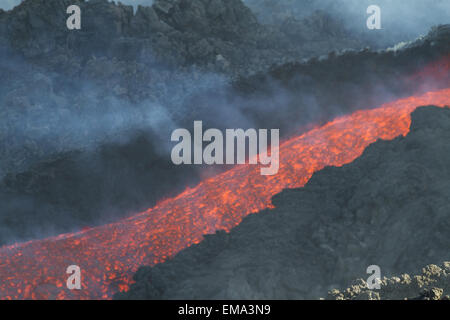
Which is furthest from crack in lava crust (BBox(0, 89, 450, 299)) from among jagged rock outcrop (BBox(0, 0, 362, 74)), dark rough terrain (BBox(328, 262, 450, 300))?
jagged rock outcrop (BBox(0, 0, 362, 74))

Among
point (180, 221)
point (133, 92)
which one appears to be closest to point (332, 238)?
point (180, 221)

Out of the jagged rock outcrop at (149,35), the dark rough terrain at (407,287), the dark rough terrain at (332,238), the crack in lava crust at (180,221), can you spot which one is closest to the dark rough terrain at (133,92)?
the jagged rock outcrop at (149,35)

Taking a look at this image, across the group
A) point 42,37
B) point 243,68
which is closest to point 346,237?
point 243,68

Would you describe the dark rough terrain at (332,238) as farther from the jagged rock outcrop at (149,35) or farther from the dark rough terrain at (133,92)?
the jagged rock outcrop at (149,35)

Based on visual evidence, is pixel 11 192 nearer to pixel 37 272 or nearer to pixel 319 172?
pixel 37 272

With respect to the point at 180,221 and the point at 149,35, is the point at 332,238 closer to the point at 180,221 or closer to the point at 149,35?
the point at 180,221

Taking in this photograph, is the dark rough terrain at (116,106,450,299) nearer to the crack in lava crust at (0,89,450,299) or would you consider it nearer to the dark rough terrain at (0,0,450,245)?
the crack in lava crust at (0,89,450,299)
